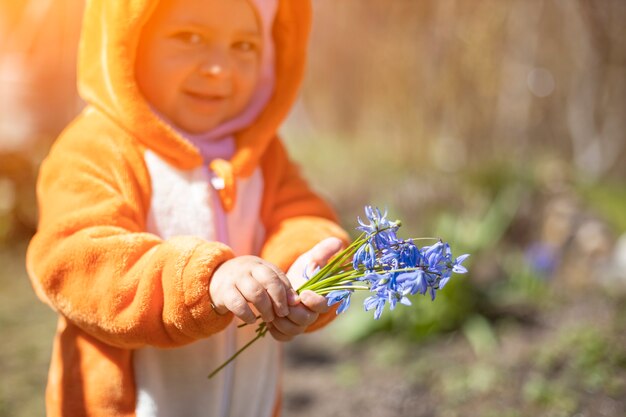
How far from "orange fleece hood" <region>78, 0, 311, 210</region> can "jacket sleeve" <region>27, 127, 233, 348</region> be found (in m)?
0.09

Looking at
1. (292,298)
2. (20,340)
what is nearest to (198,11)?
(292,298)

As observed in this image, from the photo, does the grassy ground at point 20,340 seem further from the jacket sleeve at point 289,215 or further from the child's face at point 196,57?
the child's face at point 196,57

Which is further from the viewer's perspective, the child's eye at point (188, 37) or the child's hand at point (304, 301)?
the child's eye at point (188, 37)

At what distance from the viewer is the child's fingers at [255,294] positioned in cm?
147

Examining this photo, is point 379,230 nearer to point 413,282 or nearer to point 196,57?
point 413,282

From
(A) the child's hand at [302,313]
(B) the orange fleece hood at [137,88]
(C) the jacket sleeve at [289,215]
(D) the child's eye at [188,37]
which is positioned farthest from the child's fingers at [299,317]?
(D) the child's eye at [188,37]

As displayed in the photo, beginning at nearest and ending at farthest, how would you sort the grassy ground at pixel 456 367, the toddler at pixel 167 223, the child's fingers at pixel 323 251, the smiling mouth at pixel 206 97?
1. the toddler at pixel 167 223
2. the child's fingers at pixel 323 251
3. the smiling mouth at pixel 206 97
4. the grassy ground at pixel 456 367

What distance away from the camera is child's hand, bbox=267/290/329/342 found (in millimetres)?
1513

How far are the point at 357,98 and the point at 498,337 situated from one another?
10.9 feet

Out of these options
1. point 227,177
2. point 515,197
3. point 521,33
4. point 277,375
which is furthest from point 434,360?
point 521,33

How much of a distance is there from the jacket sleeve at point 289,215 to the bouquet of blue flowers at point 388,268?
0.95ft

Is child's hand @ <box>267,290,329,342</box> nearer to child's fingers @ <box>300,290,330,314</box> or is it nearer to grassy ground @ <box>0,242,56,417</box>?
child's fingers @ <box>300,290,330,314</box>

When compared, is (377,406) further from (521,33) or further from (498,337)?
(521,33)

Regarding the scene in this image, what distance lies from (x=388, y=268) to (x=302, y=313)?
0.20 m
